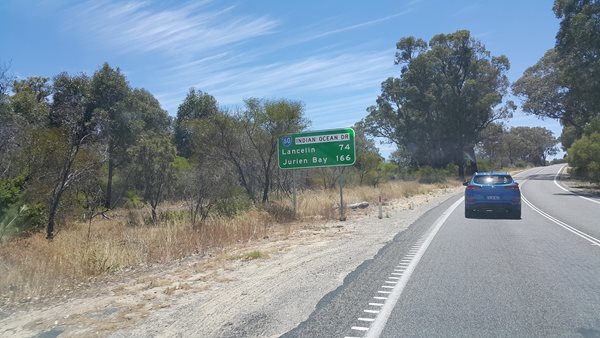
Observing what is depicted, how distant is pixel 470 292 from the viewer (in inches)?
285

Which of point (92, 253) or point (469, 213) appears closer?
point (92, 253)

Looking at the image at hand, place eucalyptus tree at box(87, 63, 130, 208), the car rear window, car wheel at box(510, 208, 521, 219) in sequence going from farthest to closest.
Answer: eucalyptus tree at box(87, 63, 130, 208)
the car rear window
car wheel at box(510, 208, 521, 219)

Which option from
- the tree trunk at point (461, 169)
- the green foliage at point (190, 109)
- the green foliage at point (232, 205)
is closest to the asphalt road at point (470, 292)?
the green foliage at point (232, 205)

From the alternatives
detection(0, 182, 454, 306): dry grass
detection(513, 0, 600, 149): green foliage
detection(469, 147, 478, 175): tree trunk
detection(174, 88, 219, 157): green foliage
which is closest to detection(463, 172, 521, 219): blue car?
detection(0, 182, 454, 306): dry grass

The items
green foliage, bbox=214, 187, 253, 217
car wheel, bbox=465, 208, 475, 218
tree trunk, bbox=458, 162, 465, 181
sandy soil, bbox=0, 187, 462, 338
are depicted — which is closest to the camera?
sandy soil, bbox=0, 187, 462, 338

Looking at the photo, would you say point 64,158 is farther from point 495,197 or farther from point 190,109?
point 190,109

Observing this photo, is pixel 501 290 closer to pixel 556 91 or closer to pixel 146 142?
pixel 146 142

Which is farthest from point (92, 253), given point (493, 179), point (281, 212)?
point (493, 179)

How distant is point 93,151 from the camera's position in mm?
22562

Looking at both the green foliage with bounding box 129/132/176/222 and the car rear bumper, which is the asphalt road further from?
the green foliage with bounding box 129/132/176/222

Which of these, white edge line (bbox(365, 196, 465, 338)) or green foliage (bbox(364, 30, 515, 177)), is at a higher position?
green foliage (bbox(364, 30, 515, 177))

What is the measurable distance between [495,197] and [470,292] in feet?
43.2

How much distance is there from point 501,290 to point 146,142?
24.8m

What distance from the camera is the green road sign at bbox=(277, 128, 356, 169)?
2042 cm
